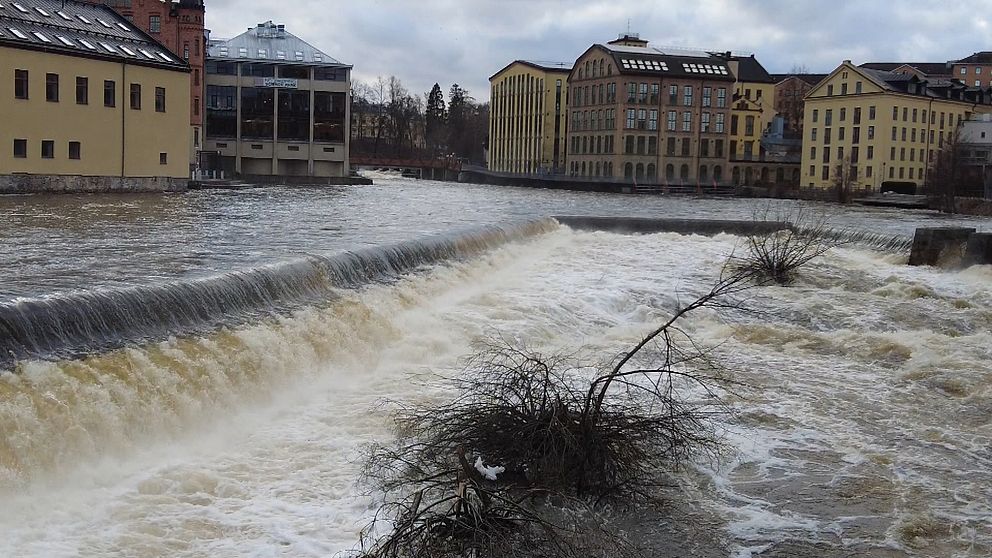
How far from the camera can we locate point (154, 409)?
9641 millimetres

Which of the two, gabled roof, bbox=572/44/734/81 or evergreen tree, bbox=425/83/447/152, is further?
evergreen tree, bbox=425/83/447/152

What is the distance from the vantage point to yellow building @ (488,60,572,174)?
109 m

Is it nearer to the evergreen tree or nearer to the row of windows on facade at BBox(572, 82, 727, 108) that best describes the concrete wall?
A: the row of windows on facade at BBox(572, 82, 727, 108)

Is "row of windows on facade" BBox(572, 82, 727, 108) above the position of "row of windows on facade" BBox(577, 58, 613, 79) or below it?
below

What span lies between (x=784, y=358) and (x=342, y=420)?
272 inches

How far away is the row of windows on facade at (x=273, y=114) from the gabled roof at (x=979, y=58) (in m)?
99.9

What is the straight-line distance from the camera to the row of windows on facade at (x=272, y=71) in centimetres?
7794

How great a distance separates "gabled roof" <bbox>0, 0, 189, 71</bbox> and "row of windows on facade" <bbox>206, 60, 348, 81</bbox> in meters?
29.6

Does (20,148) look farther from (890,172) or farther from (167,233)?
(890,172)

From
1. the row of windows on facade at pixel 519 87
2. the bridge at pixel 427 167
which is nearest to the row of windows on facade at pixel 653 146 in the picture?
the row of windows on facade at pixel 519 87

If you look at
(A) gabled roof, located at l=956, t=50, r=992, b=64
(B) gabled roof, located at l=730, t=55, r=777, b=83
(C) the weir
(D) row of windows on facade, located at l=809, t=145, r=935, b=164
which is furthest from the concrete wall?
(A) gabled roof, located at l=956, t=50, r=992, b=64

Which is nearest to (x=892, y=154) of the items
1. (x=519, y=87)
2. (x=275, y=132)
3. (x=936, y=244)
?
(x=519, y=87)

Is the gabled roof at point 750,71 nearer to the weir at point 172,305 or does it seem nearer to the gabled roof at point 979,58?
the gabled roof at point 979,58

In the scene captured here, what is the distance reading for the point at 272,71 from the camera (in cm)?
7838
